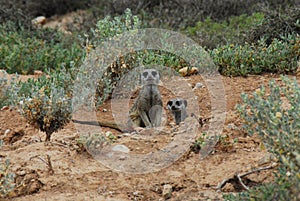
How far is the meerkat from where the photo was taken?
5.78 m

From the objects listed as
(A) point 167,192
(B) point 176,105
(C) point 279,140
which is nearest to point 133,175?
(A) point 167,192

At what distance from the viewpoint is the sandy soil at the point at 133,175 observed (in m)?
4.27

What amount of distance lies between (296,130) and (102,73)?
10.2 ft

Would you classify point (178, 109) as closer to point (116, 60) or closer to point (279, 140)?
point (116, 60)

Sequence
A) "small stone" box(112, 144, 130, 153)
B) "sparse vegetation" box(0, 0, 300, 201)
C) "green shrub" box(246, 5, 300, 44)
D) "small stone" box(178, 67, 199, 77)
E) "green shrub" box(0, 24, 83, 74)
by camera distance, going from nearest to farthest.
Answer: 1. "sparse vegetation" box(0, 0, 300, 201)
2. "small stone" box(112, 144, 130, 153)
3. "small stone" box(178, 67, 199, 77)
4. "green shrub" box(246, 5, 300, 44)
5. "green shrub" box(0, 24, 83, 74)

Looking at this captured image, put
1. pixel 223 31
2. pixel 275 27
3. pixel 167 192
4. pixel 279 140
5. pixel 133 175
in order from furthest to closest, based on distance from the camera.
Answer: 1. pixel 223 31
2. pixel 275 27
3. pixel 133 175
4. pixel 167 192
5. pixel 279 140

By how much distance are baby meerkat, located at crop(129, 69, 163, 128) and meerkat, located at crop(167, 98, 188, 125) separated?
0.12 metres

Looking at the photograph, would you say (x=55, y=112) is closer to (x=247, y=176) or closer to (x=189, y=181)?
(x=189, y=181)

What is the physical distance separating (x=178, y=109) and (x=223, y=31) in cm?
436

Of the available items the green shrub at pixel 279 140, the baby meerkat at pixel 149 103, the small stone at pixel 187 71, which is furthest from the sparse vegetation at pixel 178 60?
the baby meerkat at pixel 149 103

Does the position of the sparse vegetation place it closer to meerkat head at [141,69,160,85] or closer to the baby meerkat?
the baby meerkat

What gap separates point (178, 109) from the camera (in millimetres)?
5785

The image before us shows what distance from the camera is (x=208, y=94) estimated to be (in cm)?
630

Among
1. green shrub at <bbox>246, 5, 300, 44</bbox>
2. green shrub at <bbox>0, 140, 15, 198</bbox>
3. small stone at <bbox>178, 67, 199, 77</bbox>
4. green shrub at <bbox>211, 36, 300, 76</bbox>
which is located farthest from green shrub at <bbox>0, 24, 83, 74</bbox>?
green shrub at <bbox>0, 140, 15, 198</bbox>
